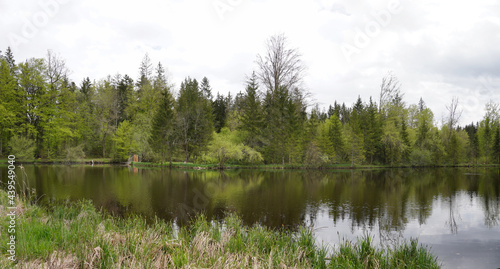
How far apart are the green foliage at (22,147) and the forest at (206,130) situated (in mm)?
100

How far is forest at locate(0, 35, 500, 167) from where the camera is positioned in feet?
120

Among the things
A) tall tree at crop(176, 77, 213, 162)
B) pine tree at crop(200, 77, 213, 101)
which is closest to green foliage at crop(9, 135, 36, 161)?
tall tree at crop(176, 77, 213, 162)

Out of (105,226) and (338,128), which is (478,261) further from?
(338,128)

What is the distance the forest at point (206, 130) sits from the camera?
36.7 m

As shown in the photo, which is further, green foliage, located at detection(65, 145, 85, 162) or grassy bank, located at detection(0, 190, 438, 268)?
green foliage, located at detection(65, 145, 85, 162)

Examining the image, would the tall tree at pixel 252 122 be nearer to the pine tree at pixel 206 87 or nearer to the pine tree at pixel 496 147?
the pine tree at pixel 206 87

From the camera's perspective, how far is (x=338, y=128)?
42.1 metres

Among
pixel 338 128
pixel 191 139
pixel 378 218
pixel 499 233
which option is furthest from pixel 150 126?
pixel 499 233

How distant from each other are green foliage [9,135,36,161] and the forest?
0.10 meters

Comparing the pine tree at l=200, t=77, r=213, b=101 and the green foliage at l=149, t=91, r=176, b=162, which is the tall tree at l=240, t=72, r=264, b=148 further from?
the pine tree at l=200, t=77, r=213, b=101

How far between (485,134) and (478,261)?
5196 cm

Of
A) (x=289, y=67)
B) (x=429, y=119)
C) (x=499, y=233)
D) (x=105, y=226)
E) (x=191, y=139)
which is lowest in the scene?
(x=499, y=233)

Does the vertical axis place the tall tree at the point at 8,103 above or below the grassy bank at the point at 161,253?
above

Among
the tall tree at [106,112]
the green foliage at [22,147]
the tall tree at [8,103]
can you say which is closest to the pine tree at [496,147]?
the tall tree at [106,112]
